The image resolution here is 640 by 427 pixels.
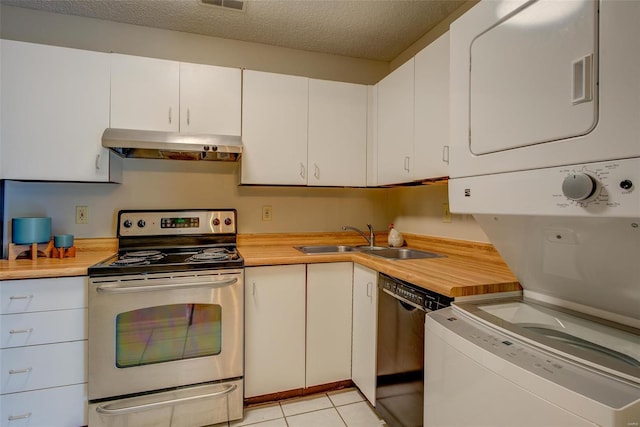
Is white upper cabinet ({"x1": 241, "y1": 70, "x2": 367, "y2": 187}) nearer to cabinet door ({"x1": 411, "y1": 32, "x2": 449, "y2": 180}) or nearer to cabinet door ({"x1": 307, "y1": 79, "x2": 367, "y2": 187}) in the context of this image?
cabinet door ({"x1": 307, "y1": 79, "x2": 367, "y2": 187})

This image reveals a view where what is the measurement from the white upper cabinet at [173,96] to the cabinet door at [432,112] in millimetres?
1130

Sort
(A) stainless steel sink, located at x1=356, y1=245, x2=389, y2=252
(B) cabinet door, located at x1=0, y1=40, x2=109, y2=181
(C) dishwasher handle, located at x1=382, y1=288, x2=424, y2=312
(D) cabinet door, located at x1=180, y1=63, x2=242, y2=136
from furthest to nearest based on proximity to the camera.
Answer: (A) stainless steel sink, located at x1=356, y1=245, x2=389, y2=252, (D) cabinet door, located at x1=180, y1=63, x2=242, y2=136, (B) cabinet door, located at x1=0, y1=40, x2=109, y2=181, (C) dishwasher handle, located at x1=382, y1=288, x2=424, y2=312

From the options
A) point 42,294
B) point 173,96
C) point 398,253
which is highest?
point 173,96

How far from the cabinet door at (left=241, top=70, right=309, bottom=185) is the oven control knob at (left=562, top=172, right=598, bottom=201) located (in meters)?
1.63

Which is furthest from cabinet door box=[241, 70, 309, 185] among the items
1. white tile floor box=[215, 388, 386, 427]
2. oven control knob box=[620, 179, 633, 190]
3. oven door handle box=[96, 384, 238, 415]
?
oven control knob box=[620, 179, 633, 190]

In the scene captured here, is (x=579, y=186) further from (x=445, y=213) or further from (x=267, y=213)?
(x=267, y=213)

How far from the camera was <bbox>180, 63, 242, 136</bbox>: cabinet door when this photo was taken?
6.57 ft

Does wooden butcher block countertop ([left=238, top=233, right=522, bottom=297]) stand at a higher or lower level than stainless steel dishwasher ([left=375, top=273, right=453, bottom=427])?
higher

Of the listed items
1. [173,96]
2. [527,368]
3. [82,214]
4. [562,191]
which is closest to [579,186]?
[562,191]

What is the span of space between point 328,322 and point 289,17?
1.99 metres

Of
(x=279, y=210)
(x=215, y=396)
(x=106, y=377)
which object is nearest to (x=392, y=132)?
(x=279, y=210)

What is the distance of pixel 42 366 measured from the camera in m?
1.53

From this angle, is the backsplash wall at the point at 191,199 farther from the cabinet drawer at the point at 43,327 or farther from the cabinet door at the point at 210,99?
the cabinet drawer at the point at 43,327

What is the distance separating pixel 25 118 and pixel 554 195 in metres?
2.47
